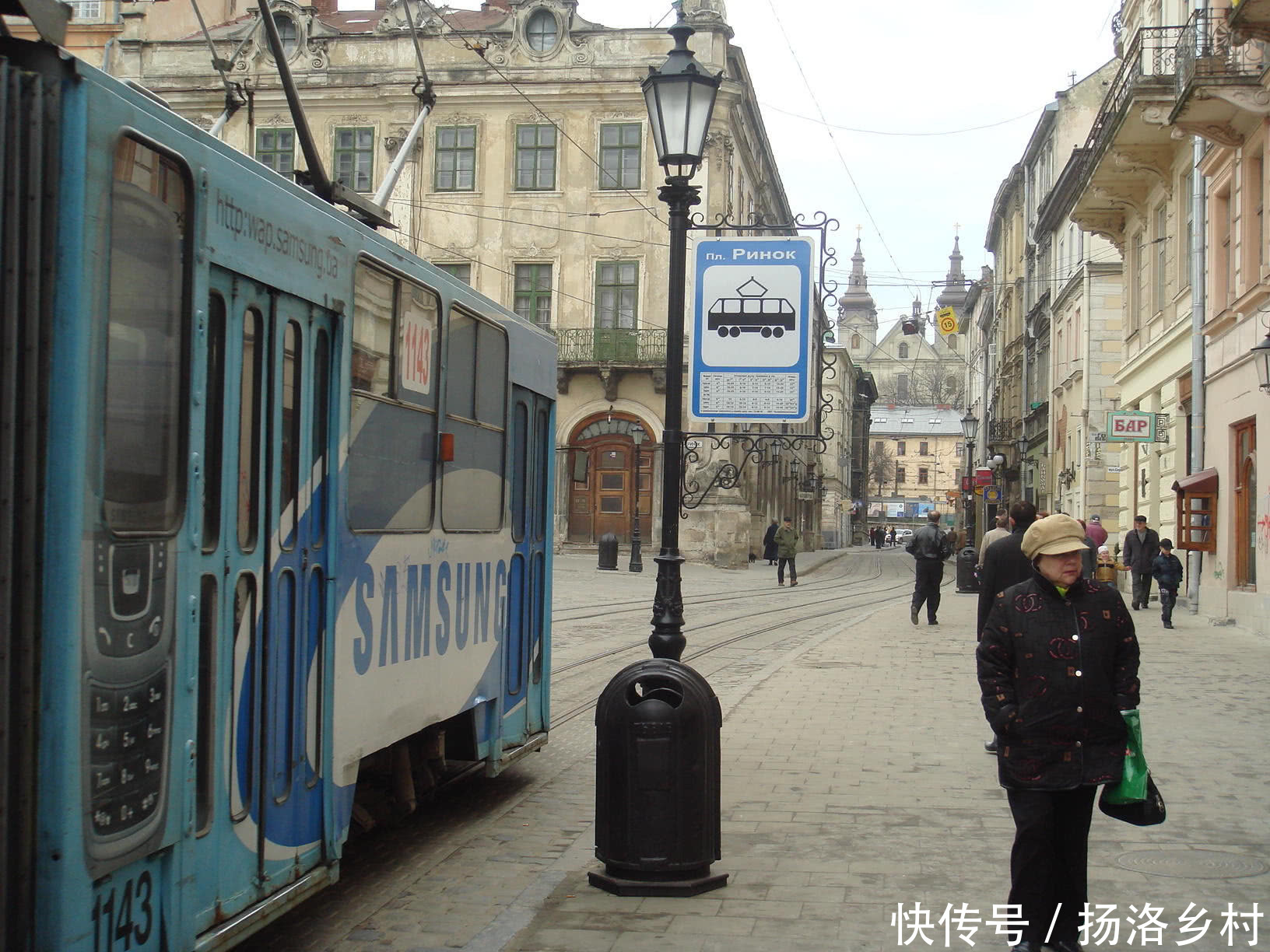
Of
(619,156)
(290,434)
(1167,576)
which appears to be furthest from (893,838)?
(619,156)

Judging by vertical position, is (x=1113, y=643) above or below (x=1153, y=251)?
below

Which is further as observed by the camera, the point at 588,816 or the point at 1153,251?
the point at 1153,251

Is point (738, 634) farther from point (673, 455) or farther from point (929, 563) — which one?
point (673, 455)

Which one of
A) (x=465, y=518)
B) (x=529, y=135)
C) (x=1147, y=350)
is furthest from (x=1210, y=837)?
(x=529, y=135)

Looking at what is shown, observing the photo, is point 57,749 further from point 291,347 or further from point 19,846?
point 291,347

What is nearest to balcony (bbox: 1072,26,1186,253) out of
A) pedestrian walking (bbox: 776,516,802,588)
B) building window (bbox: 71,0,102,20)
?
pedestrian walking (bbox: 776,516,802,588)

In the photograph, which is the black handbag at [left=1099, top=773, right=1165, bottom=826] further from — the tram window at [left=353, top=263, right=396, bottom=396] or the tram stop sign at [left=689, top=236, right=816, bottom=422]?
the tram stop sign at [left=689, top=236, right=816, bottom=422]

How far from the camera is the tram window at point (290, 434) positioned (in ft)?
16.2

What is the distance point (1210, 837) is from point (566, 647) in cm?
1002

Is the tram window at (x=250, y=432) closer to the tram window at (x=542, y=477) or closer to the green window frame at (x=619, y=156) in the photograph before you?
the tram window at (x=542, y=477)

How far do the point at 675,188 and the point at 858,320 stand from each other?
149856mm

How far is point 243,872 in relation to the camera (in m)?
4.68

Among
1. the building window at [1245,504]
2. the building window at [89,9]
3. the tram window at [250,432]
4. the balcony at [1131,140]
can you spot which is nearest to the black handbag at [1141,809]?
the tram window at [250,432]

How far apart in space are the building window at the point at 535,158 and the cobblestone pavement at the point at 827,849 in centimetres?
2984
